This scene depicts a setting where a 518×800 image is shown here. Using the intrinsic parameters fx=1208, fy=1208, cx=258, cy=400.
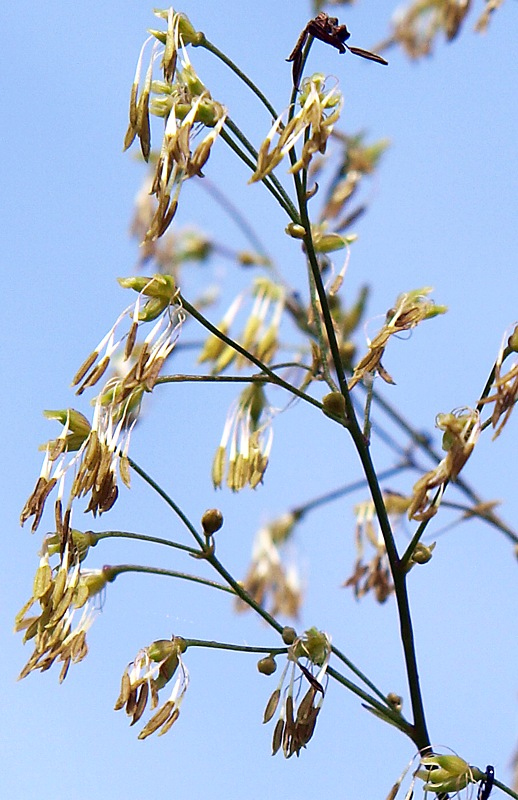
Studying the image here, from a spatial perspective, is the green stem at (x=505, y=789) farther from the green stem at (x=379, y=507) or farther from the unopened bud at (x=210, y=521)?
the unopened bud at (x=210, y=521)

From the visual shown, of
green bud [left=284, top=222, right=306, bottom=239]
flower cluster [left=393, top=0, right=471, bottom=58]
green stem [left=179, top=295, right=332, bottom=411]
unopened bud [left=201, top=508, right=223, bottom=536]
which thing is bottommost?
unopened bud [left=201, top=508, right=223, bottom=536]

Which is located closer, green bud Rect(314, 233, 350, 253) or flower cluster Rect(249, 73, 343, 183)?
flower cluster Rect(249, 73, 343, 183)

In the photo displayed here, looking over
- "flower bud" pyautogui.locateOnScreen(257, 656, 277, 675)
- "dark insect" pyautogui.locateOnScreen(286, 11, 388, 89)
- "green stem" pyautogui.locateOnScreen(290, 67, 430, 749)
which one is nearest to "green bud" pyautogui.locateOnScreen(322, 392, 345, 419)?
"green stem" pyautogui.locateOnScreen(290, 67, 430, 749)

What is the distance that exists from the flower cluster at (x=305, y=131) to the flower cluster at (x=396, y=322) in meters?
0.26

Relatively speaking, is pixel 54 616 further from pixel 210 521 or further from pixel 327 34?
pixel 327 34

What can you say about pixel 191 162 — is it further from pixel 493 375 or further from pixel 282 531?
pixel 282 531

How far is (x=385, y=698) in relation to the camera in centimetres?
168

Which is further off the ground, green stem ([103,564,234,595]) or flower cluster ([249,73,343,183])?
flower cluster ([249,73,343,183])

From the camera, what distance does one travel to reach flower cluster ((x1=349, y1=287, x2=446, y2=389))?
5.49 feet

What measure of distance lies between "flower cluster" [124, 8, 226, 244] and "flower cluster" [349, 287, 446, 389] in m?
0.33

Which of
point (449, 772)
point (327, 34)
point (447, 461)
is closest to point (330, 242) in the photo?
point (327, 34)

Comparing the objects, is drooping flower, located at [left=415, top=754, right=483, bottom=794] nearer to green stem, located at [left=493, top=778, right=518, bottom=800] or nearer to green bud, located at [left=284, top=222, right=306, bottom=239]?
green stem, located at [left=493, top=778, right=518, bottom=800]

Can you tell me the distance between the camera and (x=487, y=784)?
1664mm

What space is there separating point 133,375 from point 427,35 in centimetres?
206
